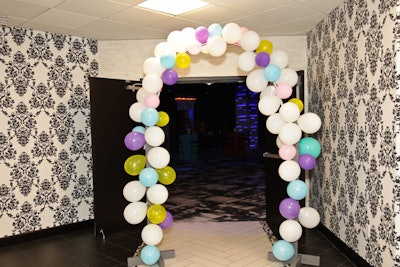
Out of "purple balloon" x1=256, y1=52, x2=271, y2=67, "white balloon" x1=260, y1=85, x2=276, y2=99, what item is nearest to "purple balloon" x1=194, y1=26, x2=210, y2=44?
"purple balloon" x1=256, y1=52, x2=271, y2=67

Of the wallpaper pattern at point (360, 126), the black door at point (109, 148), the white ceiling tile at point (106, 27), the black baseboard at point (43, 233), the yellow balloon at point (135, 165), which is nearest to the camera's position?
the wallpaper pattern at point (360, 126)

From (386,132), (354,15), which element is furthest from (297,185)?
(354,15)

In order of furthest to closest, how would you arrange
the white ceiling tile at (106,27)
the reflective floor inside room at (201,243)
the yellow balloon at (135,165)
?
the white ceiling tile at (106,27)
the reflective floor inside room at (201,243)
the yellow balloon at (135,165)

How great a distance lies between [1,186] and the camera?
4348mm

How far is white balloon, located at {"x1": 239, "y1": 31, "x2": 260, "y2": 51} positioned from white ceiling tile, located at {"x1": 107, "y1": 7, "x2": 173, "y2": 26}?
1039 millimetres

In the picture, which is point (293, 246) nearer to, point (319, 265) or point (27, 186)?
point (319, 265)

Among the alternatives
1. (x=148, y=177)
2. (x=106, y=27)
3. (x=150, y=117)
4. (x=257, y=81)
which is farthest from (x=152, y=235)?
(x=106, y=27)

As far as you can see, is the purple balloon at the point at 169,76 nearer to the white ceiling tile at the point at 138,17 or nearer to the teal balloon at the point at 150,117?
the teal balloon at the point at 150,117

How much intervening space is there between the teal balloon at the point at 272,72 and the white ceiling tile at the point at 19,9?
2453 millimetres

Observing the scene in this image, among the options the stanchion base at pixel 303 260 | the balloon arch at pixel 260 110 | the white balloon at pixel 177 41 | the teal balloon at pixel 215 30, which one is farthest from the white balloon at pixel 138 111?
the stanchion base at pixel 303 260

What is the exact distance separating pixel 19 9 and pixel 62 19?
0.51 meters

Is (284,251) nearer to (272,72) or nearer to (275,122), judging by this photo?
(275,122)

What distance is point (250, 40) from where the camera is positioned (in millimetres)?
3498

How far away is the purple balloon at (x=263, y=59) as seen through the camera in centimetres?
347
